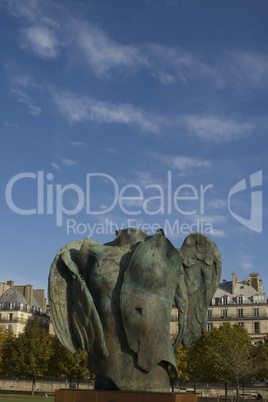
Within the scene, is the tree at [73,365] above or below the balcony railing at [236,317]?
below

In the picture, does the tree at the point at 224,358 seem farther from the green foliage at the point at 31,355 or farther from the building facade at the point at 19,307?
the building facade at the point at 19,307

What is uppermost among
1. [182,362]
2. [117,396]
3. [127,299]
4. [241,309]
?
[241,309]

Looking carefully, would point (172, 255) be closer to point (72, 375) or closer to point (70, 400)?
point (70, 400)

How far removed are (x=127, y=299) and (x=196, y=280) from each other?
3.11m

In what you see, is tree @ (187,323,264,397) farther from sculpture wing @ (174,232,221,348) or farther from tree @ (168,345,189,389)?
sculpture wing @ (174,232,221,348)

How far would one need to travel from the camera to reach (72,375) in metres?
61.4

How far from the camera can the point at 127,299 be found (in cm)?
1573

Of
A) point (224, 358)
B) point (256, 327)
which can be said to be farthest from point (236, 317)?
point (224, 358)

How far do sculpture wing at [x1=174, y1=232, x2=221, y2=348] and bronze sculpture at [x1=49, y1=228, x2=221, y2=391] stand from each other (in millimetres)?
32

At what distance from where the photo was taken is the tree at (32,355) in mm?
62312

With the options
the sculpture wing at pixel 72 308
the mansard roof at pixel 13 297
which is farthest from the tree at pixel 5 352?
the sculpture wing at pixel 72 308

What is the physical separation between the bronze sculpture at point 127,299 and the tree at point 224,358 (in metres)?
37.5

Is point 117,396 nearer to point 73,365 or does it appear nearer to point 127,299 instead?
point 127,299

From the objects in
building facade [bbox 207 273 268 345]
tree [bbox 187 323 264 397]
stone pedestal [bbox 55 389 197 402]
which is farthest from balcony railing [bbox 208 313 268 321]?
stone pedestal [bbox 55 389 197 402]
